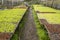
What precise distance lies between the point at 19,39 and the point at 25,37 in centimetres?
75

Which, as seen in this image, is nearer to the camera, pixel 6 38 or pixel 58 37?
pixel 6 38

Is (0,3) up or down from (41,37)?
down

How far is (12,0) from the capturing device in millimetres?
44344

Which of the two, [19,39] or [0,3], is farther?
[0,3]

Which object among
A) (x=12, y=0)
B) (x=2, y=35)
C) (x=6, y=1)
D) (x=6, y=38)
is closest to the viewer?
(x=6, y=38)

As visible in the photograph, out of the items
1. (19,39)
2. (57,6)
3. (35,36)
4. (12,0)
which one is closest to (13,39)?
(19,39)

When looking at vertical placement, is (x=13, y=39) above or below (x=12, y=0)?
above

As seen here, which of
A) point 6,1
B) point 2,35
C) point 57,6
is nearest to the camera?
point 2,35

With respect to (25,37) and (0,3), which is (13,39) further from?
(0,3)

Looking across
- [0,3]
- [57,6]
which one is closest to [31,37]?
[57,6]

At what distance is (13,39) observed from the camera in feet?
35.4

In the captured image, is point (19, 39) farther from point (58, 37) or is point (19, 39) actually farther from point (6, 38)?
point (58, 37)

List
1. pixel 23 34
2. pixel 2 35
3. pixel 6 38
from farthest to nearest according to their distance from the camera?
pixel 23 34 → pixel 2 35 → pixel 6 38

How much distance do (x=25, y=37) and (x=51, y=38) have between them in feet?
7.47
